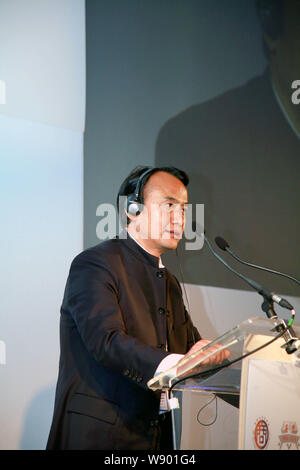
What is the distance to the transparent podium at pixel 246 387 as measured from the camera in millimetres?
1253

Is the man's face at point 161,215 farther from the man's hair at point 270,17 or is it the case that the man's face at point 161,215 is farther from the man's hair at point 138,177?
the man's hair at point 270,17

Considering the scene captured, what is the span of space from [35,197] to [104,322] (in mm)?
1286

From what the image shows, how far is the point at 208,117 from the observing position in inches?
112

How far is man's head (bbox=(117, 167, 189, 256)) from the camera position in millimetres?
2127

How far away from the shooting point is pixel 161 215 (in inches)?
84.0

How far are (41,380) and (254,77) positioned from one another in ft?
6.51

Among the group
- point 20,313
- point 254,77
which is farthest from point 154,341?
point 254,77

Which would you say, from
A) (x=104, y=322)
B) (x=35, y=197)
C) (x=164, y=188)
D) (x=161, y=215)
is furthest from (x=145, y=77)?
(x=104, y=322)

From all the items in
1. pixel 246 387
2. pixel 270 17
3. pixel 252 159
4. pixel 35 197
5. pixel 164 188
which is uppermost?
pixel 270 17

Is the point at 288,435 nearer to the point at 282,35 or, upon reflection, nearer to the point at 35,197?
the point at 35,197

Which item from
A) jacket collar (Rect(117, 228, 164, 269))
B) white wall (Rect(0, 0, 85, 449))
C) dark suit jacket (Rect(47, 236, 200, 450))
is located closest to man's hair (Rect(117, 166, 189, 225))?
jacket collar (Rect(117, 228, 164, 269))

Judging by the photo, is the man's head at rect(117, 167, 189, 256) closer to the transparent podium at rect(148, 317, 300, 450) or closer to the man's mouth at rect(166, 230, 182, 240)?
the man's mouth at rect(166, 230, 182, 240)

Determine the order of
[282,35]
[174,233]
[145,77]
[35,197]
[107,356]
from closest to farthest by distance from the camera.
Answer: [107,356] < [174,233] < [282,35] < [35,197] < [145,77]
